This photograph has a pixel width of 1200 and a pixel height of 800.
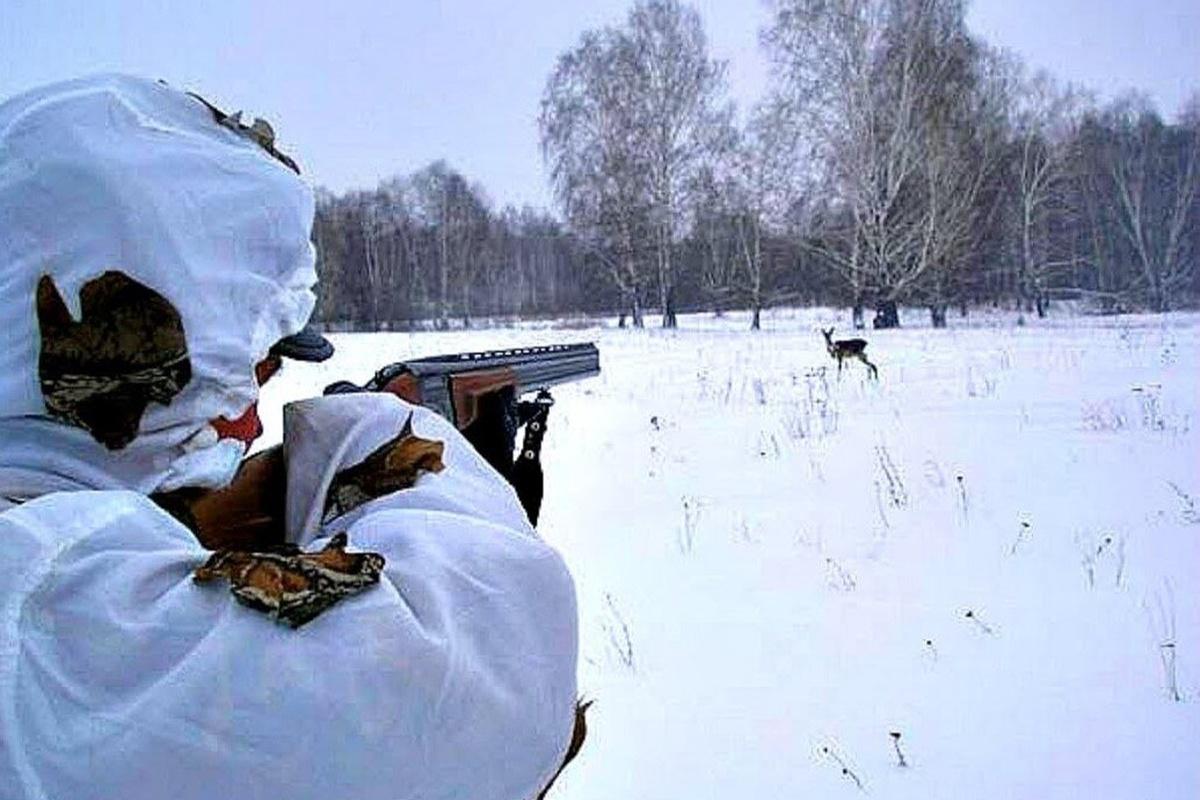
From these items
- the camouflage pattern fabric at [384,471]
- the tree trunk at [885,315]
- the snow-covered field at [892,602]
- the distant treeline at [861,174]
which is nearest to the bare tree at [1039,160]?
the distant treeline at [861,174]

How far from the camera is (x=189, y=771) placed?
1.57 ft

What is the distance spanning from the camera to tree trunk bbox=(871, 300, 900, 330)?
66.1 feet

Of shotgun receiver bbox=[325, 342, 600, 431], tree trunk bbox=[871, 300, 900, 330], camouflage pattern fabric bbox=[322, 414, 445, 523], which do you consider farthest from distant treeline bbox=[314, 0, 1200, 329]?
camouflage pattern fabric bbox=[322, 414, 445, 523]

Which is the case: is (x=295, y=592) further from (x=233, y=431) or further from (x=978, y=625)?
(x=978, y=625)

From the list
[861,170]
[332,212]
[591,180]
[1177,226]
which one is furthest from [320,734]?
[332,212]

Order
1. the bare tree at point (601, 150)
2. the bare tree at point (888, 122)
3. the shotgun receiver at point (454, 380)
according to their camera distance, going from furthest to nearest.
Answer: the bare tree at point (601, 150) → the bare tree at point (888, 122) → the shotgun receiver at point (454, 380)

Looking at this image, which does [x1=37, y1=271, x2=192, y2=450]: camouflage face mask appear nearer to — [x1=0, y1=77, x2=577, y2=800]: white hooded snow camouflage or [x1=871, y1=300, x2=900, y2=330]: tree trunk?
[x1=0, y1=77, x2=577, y2=800]: white hooded snow camouflage

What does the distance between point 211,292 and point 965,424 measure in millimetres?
5823

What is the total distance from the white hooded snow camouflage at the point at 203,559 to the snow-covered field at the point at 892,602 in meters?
1.67

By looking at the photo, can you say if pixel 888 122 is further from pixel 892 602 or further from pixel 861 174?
pixel 892 602

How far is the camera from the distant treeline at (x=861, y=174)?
1933 cm

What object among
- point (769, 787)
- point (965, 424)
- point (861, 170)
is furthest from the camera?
point (861, 170)

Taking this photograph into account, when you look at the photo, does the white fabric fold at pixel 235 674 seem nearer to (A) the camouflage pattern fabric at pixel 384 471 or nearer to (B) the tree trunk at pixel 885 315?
(A) the camouflage pattern fabric at pixel 384 471

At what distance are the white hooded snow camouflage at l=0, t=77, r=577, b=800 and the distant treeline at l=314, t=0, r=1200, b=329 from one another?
64.4 ft
